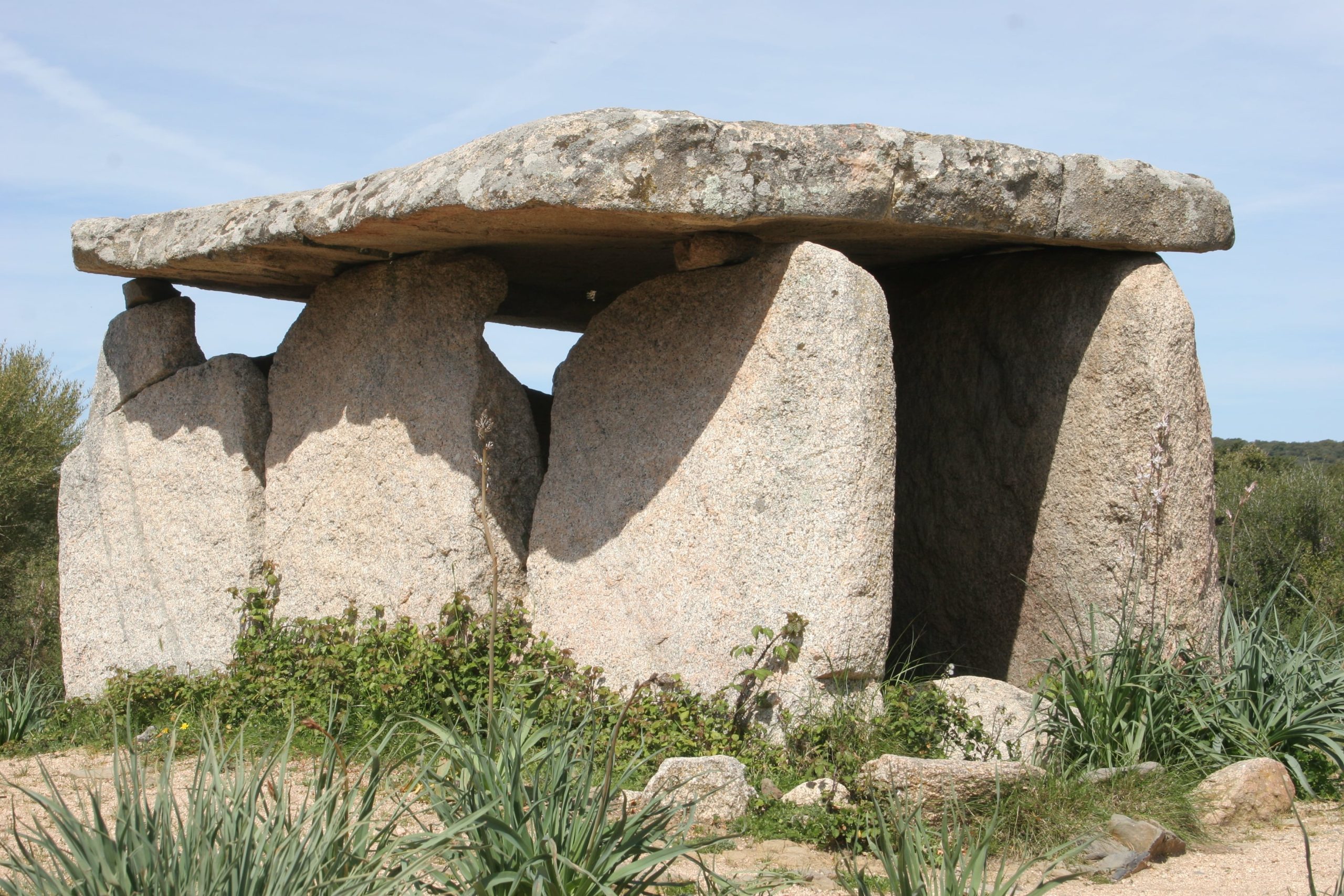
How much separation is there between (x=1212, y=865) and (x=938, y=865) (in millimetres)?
1272

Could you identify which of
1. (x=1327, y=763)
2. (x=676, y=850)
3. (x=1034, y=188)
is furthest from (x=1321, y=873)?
(x=1034, y=188)

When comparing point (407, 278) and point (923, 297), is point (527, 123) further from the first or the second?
point (923, 297)

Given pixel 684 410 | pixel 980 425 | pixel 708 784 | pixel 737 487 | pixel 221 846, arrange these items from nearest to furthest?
pixel 221 846 → pixel 708 784 → pixel 737 487 → pixel 684 410 → pixel 980 425

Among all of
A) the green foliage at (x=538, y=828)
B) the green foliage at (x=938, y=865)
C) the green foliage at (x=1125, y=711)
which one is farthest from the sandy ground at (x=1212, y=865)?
the green foliage at (x=538, y=828)

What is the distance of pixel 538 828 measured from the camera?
3.22m

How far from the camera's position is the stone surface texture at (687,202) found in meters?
5.15

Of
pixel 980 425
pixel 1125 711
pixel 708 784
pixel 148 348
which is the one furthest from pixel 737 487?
pixel 148 348

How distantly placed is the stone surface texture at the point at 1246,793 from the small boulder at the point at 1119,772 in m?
0.19

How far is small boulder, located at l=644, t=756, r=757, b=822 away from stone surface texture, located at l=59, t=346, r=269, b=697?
3383mm

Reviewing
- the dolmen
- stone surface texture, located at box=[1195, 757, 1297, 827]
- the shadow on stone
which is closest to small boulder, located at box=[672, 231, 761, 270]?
the dolmen

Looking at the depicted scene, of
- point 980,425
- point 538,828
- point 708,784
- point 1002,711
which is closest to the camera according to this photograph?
point 538,828

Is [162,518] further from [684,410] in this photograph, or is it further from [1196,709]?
[1196,709]

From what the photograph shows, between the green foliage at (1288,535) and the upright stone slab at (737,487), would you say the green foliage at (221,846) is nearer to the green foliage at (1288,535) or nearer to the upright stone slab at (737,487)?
the upright stone slab at (737,487)

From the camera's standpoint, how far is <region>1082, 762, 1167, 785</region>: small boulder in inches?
189
